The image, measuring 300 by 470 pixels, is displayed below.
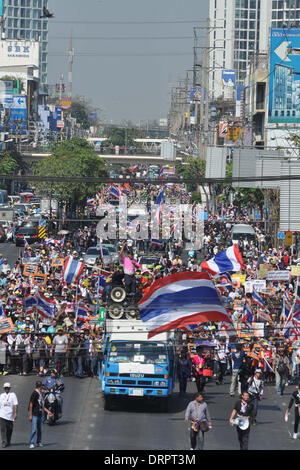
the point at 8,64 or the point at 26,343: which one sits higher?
the point at 8,64

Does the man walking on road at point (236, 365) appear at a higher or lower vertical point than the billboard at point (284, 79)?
lower

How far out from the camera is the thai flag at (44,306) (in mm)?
28806

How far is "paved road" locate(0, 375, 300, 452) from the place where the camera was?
20047 millimetres

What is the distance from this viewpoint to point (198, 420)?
18859 mm

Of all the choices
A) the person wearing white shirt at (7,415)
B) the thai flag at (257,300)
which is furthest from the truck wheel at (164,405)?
the thai flag at (257,300)

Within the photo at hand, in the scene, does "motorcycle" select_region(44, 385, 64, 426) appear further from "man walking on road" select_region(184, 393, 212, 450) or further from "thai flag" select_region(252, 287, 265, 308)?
"thai flag" select_region(252, 287, 265, 308)

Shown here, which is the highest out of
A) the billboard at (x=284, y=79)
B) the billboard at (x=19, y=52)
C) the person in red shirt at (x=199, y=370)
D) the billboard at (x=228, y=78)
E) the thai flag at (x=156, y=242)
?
the billboard at (x=19, y=52)

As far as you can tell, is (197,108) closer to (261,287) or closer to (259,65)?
(259,65)

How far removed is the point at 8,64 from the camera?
194 m

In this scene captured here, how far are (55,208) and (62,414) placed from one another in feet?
173

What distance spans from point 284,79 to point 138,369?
6405 centimetres

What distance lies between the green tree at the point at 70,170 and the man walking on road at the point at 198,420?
5226 cm

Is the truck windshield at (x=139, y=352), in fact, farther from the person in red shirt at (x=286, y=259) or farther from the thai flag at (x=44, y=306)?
the person in red shirt at (x=286, y=259)
